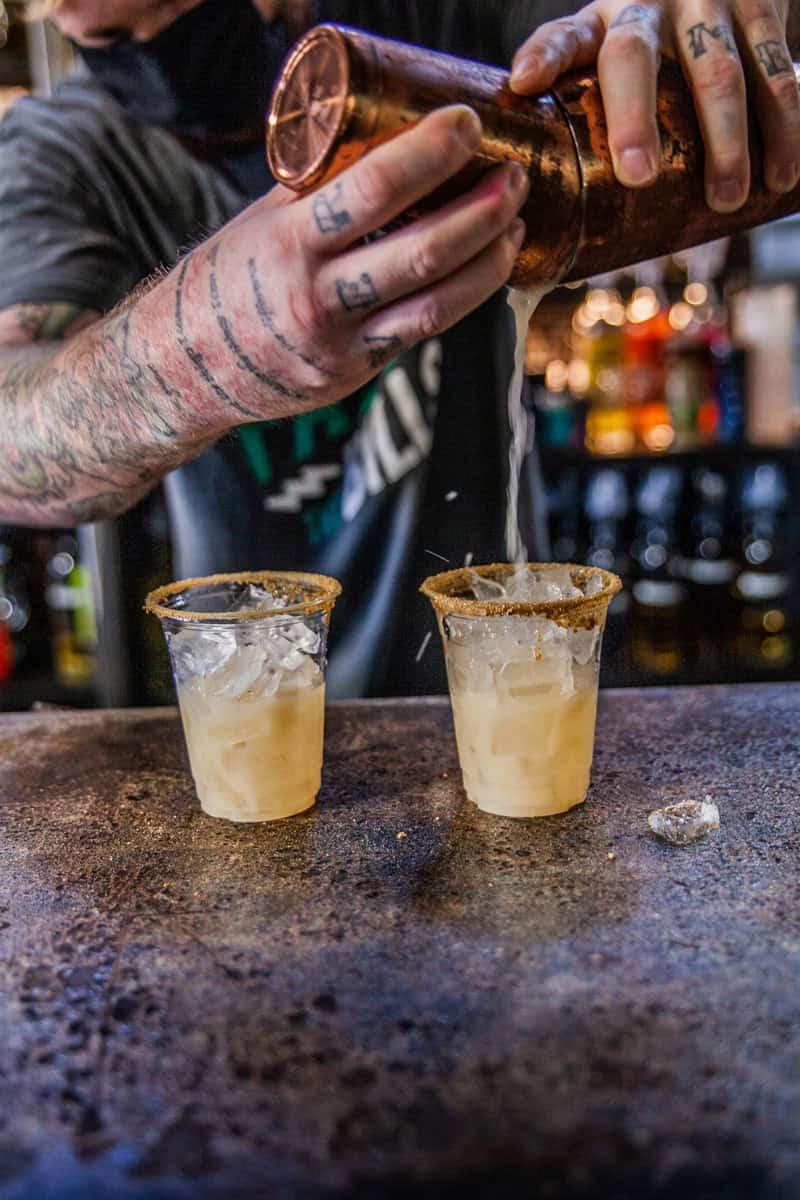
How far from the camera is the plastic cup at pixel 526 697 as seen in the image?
1104 mm

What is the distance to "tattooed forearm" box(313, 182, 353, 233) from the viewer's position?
79cm

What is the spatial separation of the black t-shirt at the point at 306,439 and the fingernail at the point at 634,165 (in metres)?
0.96

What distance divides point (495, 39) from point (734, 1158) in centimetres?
195

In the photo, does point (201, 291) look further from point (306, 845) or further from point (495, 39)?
point (495, 39)

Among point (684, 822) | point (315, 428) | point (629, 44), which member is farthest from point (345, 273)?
point (315, 428)

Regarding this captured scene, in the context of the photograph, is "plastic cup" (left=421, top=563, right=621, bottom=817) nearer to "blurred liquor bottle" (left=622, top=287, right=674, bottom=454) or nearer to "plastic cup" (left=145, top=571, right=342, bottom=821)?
"plastic cup" (left=145, top=571, right=342, bottom=821)

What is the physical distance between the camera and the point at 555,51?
1.00 metres

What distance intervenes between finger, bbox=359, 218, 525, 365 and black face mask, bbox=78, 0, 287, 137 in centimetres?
111

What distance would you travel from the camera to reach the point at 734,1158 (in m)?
0.62

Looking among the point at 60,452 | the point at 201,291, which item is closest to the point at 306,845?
the point at 201,291

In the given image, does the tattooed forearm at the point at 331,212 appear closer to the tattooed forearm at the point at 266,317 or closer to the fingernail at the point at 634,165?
the tattooed forearm at the point at 266,317

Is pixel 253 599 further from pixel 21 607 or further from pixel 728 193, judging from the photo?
pixel 21 607

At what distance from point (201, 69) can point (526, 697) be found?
1.32 metres

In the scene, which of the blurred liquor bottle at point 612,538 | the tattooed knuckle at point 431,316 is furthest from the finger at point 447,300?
the blurred liquor bottle at point 612,538
